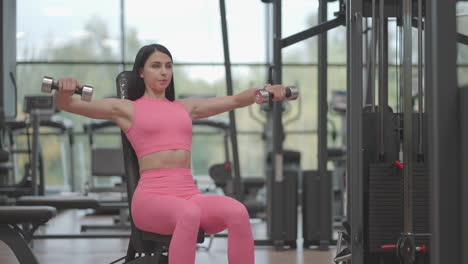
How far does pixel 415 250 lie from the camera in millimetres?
2971

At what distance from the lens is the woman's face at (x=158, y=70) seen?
291 cm

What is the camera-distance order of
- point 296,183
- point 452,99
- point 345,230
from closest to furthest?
1. point 452,99
2. point 345,230
3. point 296,183

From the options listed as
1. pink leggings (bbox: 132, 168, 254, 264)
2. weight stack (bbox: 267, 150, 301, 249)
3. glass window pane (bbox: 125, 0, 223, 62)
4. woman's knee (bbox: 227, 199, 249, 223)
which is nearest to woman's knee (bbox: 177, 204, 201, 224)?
pink leggings (bbox: 132, 168, 254, 264)

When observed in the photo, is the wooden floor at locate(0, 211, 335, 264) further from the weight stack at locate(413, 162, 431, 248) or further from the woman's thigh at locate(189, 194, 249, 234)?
the woman's thigh at locate(189, 194, 249, 234)

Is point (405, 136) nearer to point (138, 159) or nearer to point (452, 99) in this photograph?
point (138, 159)

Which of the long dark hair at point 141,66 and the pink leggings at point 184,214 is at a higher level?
the long dark hair at point 141,66

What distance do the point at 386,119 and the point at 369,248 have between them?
632mm

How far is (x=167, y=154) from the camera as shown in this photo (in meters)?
2.82

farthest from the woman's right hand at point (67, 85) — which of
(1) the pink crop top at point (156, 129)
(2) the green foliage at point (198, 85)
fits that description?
(2) the green foliage at point (198, 85)

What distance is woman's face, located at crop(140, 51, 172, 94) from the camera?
9.55 feet

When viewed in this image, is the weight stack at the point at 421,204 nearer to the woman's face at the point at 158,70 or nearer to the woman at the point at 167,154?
the woman at the point at 167,154

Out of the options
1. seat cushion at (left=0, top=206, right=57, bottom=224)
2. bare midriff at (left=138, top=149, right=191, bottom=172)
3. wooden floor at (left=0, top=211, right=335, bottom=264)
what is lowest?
wooden floor at (left=0, top=211, right=335, bottom=264)

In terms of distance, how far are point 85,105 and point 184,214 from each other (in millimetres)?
619

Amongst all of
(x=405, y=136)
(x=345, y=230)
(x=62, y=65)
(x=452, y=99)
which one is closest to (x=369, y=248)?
(x=345, y=230)
